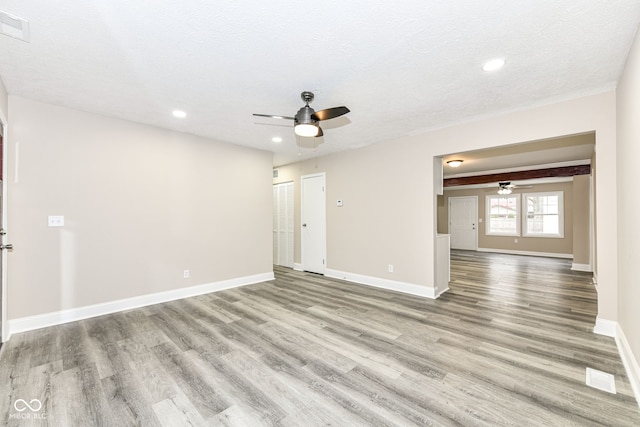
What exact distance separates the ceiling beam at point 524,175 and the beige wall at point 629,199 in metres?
4.76

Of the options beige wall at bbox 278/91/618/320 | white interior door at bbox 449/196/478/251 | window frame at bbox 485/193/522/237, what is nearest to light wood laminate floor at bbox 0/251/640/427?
beige wall at bbox 278/91/618/320

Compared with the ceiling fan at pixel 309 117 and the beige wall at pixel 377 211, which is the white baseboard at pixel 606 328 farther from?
the ceiling fan at pixel 309 117

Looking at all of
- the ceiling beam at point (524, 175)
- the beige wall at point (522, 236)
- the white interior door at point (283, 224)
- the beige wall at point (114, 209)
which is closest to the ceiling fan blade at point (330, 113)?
the beige wall at point (114, 209)

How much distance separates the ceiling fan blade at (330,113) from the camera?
2.55 meters

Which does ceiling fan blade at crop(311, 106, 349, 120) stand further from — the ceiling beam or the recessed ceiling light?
the ceiling beam

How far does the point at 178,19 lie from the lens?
5.85 feet

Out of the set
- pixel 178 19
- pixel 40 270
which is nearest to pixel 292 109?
pixel 178 19

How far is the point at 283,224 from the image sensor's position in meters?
6.74

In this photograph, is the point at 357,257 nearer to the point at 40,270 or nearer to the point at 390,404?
the point at 390,404

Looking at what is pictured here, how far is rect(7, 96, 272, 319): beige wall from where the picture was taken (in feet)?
9.82

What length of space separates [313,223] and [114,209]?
3507 millimetres

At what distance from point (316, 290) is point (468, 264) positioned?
4631 mm

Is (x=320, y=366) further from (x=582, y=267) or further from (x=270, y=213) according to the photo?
(x=582, y=267)

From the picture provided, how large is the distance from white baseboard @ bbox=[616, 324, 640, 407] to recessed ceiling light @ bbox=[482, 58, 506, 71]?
Answer: 2.46 metres
